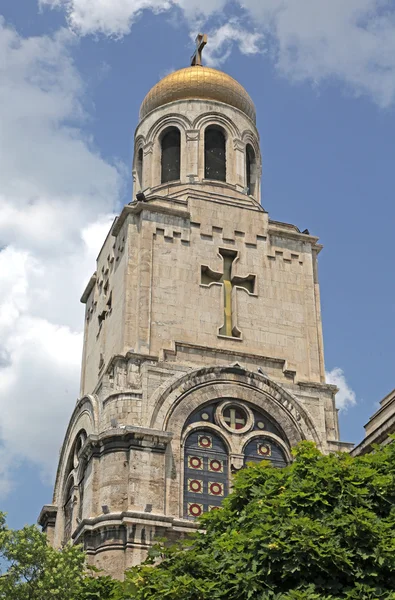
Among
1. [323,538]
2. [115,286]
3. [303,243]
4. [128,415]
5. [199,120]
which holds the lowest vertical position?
[323,538]

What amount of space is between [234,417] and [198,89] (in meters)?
16.5

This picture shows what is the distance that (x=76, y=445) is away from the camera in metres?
39.8

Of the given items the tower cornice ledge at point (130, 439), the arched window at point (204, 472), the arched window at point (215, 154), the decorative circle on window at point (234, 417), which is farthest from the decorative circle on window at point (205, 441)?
the arched window at point (215, 154)

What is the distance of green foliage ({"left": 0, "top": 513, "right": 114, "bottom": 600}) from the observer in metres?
27.5

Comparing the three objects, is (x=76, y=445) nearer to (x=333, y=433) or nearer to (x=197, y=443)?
(x=197, y=443)

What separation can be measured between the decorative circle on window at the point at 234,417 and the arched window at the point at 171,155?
12.2 meters

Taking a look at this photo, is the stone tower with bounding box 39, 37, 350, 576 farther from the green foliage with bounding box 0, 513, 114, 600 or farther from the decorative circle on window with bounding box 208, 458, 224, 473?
the green foliage with bounding box 0, 513, 114, 600

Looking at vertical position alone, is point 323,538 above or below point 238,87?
below

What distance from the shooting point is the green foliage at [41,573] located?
27.5 m

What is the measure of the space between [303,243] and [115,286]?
841 centimetres

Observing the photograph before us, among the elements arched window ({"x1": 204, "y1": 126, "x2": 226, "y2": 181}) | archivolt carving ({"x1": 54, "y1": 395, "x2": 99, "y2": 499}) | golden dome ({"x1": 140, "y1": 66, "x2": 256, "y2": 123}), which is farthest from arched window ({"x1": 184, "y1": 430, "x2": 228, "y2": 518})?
golden dome ({"x1": 140, "y1": 66, "x2": 256, "y2": 123})

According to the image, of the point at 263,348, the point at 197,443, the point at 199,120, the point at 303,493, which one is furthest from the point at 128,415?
the point at 199,120

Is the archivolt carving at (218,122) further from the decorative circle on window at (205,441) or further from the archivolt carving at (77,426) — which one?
the decorative circle on window at (205,441)

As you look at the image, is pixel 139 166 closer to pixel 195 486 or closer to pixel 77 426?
pixel 77 426
